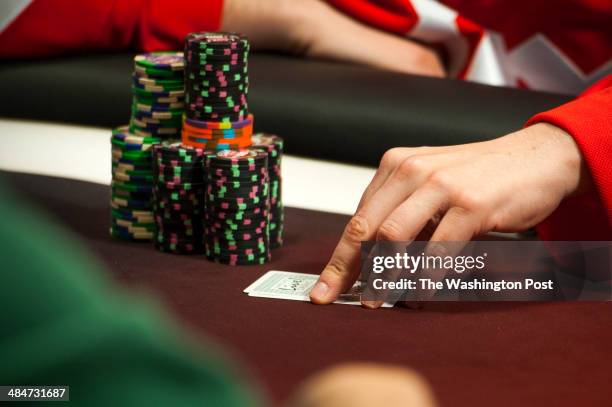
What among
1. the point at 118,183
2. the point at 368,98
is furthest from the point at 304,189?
the point at 118,183

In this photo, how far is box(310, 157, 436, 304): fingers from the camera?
3.76 ft

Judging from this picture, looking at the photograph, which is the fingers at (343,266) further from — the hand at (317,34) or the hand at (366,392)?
the hand at (317,34)

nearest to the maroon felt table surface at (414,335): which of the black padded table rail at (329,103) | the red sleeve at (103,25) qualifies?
the black padded table rail at (329,103)

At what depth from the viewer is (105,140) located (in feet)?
6.97

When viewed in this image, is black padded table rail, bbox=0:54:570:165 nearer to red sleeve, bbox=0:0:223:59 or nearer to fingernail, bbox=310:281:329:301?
red sleeve, bbox=0:0:223:59

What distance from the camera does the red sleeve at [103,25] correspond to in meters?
2.27

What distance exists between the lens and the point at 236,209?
1.35 meters

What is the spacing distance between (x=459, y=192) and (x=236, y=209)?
0.38 m

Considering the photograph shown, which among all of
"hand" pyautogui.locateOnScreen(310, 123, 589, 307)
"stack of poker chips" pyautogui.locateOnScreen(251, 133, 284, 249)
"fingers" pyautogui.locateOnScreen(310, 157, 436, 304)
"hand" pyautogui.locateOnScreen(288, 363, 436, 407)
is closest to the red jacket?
"stack of poker chips" pyautogui.locateOnScreen(251, 133, 284, 249)

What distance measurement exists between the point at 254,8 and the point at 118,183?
1023mm

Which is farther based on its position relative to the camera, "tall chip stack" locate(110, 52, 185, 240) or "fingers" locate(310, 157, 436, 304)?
"tall chip stack" locate(110, 52, 185, 240)

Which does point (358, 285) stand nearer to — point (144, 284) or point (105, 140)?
point (144, 284)

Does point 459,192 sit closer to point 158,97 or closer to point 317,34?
point 158,97

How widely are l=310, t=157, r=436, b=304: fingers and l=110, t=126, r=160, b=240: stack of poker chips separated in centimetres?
42
